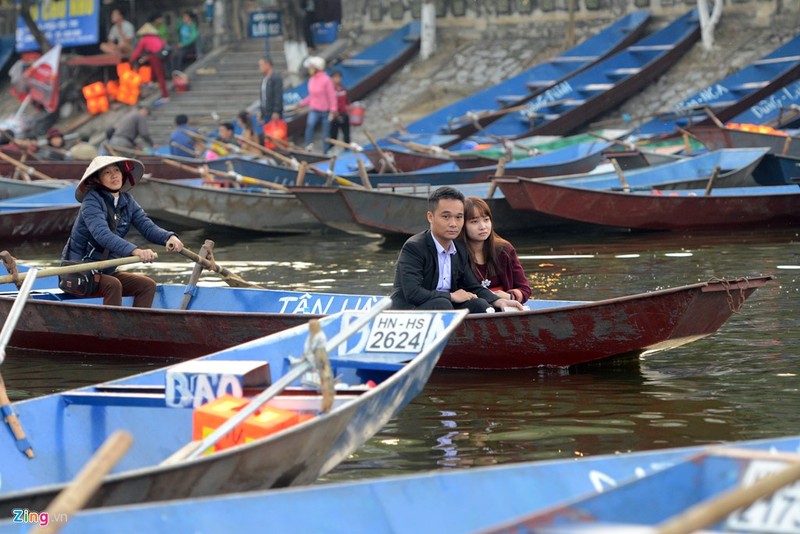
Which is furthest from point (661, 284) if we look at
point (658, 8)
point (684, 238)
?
point (658, 8)

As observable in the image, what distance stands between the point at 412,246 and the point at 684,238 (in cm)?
772

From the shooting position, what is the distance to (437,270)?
8531 millimetres

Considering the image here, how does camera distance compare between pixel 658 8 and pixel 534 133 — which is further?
pixel 658 8

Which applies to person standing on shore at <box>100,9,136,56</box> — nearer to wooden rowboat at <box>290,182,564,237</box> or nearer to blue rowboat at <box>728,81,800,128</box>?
blue rowboat at <box>728,81,800,128</box>

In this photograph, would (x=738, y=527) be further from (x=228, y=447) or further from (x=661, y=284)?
(x=661, y=284)

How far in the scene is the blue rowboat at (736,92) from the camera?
20828 millimetres

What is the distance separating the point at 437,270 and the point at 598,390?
3.92 feet

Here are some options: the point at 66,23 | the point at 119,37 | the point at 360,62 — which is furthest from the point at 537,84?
the point at 66,23

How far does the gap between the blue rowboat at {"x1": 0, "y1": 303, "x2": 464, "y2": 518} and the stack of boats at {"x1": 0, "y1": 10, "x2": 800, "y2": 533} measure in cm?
1

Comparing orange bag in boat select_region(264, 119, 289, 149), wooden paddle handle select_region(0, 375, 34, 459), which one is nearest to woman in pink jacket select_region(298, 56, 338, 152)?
orange bag in boat select_region(264, 119, 289, 149)

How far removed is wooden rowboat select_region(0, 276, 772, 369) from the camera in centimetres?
849

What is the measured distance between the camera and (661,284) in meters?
12.4

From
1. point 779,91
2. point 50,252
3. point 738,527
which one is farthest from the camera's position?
point 779,91

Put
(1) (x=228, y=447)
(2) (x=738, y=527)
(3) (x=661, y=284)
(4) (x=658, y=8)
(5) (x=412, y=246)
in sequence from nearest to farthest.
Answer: (2) (x=738, y=527), (1) (x=228, y=447), (5) (x=412, y=246), (3) (x=661, y=284), (4) (x=658, y=8)
